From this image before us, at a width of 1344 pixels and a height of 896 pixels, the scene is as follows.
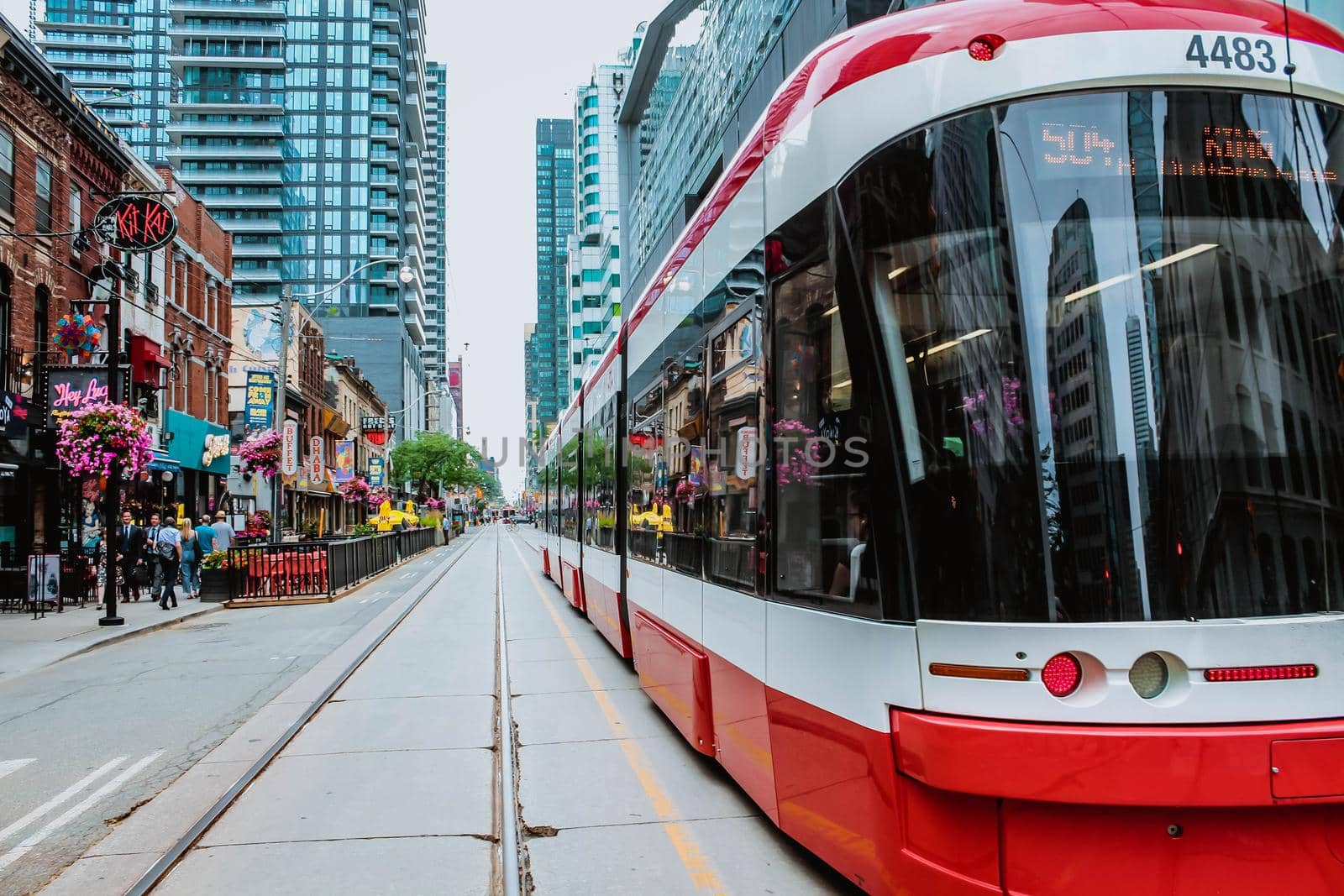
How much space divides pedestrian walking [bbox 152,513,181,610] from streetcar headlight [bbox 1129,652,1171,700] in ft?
62.3

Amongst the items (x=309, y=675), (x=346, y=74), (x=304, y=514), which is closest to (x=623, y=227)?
(x=304, y=514)

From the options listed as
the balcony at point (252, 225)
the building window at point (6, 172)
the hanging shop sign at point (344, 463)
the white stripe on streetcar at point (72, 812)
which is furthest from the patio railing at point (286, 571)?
the balcony at point (252, 225)

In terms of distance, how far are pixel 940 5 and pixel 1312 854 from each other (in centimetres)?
321

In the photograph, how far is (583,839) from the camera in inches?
209

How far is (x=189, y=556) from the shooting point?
73.1ft

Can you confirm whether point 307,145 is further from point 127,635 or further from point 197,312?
point 127,635

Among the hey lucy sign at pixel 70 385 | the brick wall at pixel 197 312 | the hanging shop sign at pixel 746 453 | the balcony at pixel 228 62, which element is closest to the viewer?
the hanging shop sign at pixel 746 453

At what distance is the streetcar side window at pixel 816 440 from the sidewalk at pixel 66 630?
10.9 meters

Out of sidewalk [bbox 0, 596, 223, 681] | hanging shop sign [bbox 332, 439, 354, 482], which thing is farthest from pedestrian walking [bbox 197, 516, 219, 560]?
hanging shop sign [bbox 332, 439, 354, 482]

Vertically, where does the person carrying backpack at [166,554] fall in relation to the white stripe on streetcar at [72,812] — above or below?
above

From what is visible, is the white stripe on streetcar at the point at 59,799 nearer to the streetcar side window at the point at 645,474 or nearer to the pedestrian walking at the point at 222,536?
the streetcar side window at the point at 645,474

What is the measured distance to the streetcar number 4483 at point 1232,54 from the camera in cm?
340

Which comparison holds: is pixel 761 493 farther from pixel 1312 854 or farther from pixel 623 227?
pixel 623 227

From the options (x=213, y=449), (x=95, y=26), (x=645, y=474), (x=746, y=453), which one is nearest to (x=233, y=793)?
(x=645, y=474)
